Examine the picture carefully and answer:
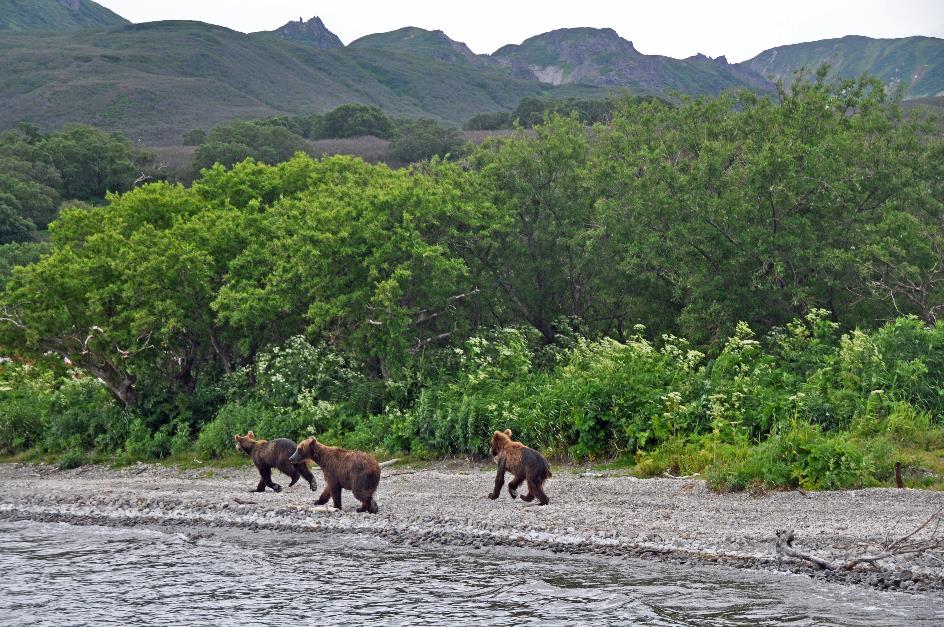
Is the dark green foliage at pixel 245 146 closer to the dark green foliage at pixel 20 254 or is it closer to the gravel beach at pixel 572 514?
the dark green foliage at pixel 20 254

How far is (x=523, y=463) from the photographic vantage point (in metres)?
16.8

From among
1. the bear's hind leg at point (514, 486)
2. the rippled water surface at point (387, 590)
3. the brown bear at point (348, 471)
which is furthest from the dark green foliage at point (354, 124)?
the rippled water surface at point (387, 590)


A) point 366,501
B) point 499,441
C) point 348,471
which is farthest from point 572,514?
point 348,471

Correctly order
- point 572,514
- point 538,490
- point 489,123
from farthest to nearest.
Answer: point 489,123 < point 538,490 < point 572,514

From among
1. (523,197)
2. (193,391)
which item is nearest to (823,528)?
(523,197)

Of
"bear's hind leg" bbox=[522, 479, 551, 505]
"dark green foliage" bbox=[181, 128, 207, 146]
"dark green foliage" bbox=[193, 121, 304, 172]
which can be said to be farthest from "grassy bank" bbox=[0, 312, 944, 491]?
"dark green foliage" bbox=[181, 128, 207, 146]

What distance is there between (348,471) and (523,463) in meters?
3.10

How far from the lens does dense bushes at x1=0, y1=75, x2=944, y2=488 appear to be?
23375mm

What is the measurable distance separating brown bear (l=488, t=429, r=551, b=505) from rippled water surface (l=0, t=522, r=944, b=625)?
6.23ft

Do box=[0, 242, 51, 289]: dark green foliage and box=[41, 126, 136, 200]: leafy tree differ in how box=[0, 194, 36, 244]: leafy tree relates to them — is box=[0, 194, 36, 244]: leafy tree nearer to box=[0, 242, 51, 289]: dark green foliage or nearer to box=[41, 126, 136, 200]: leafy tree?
box=[0, 242, 51, 289]: dark green foliage

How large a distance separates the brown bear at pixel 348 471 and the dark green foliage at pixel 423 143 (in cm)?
8823

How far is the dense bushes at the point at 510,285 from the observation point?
76.7 feet

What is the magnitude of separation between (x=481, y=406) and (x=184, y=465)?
28.4ft

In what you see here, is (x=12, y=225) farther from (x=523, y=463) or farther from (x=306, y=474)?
(x=523, y=463)
